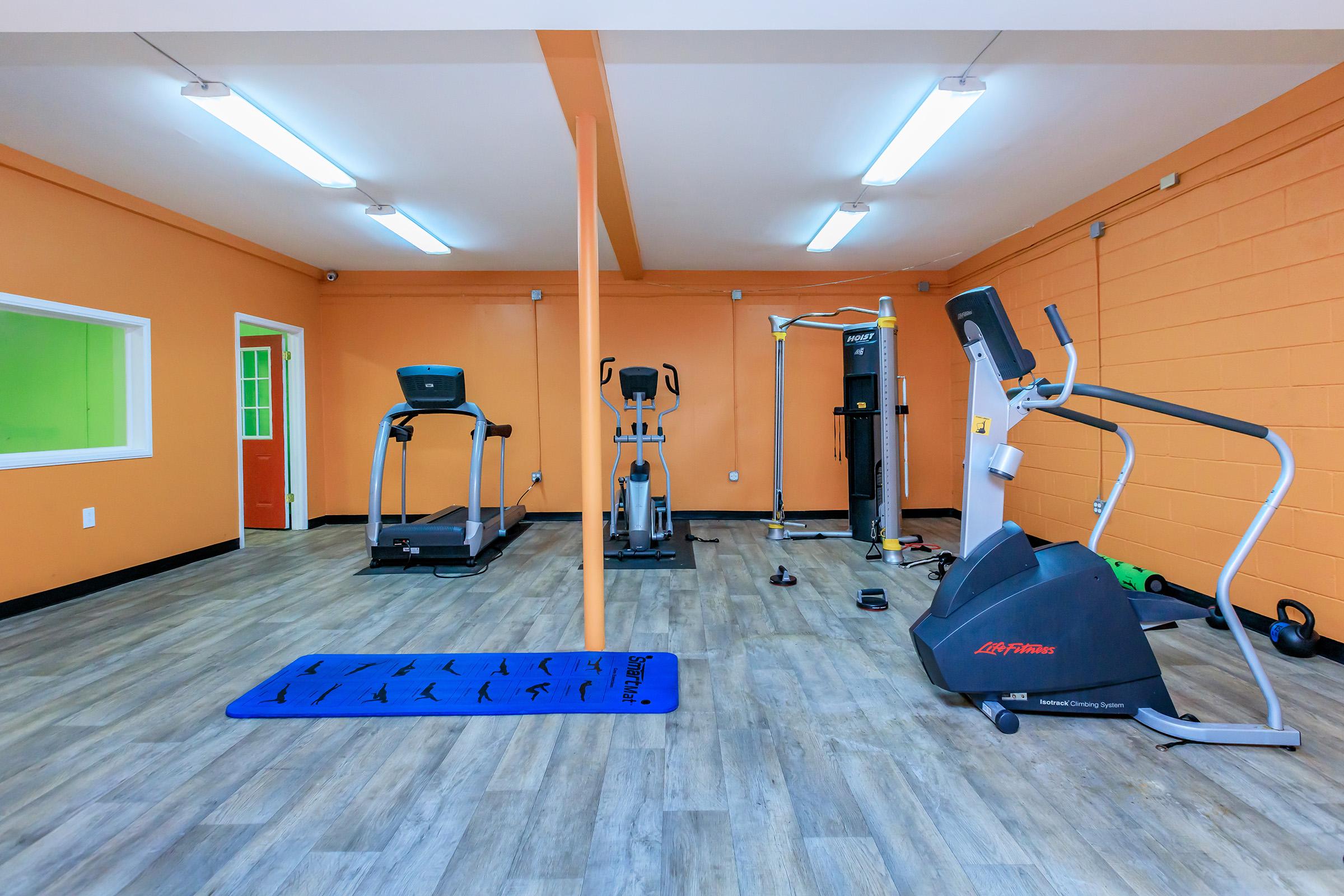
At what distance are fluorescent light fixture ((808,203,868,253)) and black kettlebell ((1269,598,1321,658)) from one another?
3.41 m

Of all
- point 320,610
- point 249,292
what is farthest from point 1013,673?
point 249,292

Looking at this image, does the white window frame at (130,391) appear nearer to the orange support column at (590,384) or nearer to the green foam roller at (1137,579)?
the orange support column at (590,384)

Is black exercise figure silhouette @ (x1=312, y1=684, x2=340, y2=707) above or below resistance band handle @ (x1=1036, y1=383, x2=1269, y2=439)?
below

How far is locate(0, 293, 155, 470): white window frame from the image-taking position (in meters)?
3.96

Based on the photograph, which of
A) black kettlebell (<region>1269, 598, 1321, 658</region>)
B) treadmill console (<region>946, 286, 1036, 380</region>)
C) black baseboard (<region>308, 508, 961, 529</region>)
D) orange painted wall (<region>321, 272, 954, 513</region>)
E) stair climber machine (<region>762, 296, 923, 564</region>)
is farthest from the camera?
black baseboard (<region>308, 508, 961, 529</region>)

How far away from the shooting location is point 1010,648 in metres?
2.23

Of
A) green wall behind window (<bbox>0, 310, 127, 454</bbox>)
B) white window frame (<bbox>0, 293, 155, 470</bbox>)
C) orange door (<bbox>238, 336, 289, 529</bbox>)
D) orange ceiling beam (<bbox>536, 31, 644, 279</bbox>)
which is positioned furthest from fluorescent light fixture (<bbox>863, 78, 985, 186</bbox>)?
green wall behind window (<bbox>0, 310, 127, 454</bbox>)

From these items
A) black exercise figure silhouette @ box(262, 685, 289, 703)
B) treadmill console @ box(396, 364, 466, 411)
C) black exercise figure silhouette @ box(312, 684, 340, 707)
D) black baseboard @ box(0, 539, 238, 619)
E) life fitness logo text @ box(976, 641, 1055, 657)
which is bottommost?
black exercise figure silhouette @ box(262, 685, 289, 703)

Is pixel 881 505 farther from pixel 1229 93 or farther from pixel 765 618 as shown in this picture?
pixel 1229 93

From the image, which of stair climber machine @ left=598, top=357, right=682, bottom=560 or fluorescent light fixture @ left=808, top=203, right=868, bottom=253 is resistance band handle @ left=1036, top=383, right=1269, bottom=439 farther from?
stair climber machine @ left=598, top=357, right=682, bottom=560

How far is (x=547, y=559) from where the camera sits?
5016mm

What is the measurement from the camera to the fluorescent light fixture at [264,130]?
2.85m

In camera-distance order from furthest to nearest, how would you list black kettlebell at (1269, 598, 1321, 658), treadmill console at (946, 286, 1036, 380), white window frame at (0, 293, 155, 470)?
1. white window frame at (0, 293, 155, 470)
2. black kettlebell at (1269, 598, 1321, 658)
3. treadmill console at (946, 286, 1036, 380)

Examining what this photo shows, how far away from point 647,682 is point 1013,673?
1.45 meters
